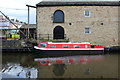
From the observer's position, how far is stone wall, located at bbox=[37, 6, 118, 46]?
68.6 ft

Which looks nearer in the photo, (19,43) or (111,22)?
(19,43)

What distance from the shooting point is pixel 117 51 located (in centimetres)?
1944

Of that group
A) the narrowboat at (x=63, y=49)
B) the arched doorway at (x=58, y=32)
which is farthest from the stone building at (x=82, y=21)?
the narrowboat at (x=63, y=49)

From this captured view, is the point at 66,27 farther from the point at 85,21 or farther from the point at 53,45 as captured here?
the point at 53,45

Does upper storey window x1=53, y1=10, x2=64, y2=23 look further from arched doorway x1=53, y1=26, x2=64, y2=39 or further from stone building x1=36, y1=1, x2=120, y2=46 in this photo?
arched doorway x1=53, y1=26, x2=64, y2=39

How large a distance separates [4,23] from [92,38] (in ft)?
82.4

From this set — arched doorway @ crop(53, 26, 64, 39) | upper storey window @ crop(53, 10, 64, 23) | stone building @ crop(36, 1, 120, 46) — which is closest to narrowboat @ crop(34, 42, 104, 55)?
stone building @ crop(36, 1, 120, 46)

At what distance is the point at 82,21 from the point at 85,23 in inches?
19.4

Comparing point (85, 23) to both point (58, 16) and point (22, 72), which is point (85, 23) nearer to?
point (58, 16)

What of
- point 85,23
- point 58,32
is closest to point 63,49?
point 58,32

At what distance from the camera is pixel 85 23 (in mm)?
21094

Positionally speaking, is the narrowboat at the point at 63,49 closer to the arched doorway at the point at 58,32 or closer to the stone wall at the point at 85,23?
the stone wall at the point at 85,23

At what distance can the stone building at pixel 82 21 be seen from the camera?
2091 cm

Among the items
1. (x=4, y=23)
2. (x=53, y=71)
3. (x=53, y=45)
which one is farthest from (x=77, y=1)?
(x=4, y=23)
